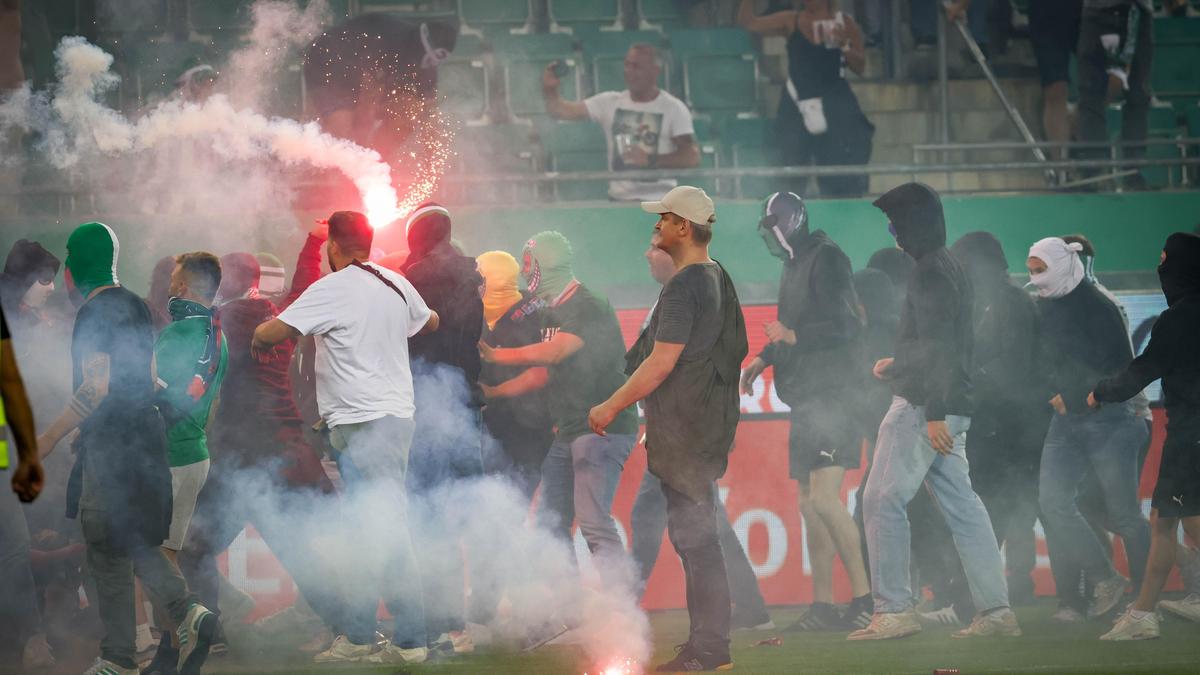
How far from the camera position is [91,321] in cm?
595

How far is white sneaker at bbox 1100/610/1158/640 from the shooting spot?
7246 millimetres

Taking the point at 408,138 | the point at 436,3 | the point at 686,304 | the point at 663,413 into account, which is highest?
the point at 436,3

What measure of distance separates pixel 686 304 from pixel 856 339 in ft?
6.99

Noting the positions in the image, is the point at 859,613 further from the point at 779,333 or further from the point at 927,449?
the point at 779,333

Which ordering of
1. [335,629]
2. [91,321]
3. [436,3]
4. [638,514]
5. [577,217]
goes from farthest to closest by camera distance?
[436,3]
[577,217]
[638,514]
[335,629]
[91,321]

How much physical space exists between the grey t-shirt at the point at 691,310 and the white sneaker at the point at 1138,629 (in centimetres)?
271

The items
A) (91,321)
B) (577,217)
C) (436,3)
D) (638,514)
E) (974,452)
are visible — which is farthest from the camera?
(436,3)

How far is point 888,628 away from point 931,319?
61.4 inches

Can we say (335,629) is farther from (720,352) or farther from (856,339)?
(856,339)

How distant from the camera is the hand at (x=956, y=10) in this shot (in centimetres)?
1238

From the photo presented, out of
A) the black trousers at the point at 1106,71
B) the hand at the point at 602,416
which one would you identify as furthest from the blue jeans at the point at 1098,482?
the black trousers at the point at 1106,71

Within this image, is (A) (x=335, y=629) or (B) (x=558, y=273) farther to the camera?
(B) (x=558, y=273)

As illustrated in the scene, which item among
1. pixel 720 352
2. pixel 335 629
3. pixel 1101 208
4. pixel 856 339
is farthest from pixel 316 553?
pixel 1101 208

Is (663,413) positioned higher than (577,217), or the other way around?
(577,217)
